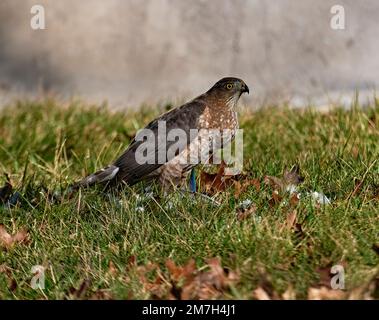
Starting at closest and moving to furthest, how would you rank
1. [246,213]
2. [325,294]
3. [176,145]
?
[325,294], [246,213], [176,145]

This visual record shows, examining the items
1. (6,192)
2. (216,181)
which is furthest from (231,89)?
(6,192)

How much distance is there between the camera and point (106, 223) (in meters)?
5.60

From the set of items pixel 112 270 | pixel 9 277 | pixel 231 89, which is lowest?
pixel 9 277

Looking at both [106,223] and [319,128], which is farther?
[319,128]

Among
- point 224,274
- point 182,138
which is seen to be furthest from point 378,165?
point 224,274

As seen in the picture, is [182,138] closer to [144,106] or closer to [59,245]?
[59,245]

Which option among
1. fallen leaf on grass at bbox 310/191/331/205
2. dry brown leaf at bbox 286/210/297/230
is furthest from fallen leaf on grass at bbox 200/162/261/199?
dry brown leaf at bbox 286/210/297/230

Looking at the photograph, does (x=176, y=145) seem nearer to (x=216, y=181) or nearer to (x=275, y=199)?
(x=216, y=181)

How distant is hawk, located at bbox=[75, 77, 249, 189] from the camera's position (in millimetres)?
6777

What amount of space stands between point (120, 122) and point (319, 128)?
2640mm

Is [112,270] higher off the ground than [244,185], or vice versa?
[244,185]

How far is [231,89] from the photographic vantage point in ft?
23.2

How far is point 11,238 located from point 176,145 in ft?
5.36

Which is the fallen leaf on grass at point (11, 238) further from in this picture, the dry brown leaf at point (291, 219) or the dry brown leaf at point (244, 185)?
the dry brown leaf at point (291, 219)
